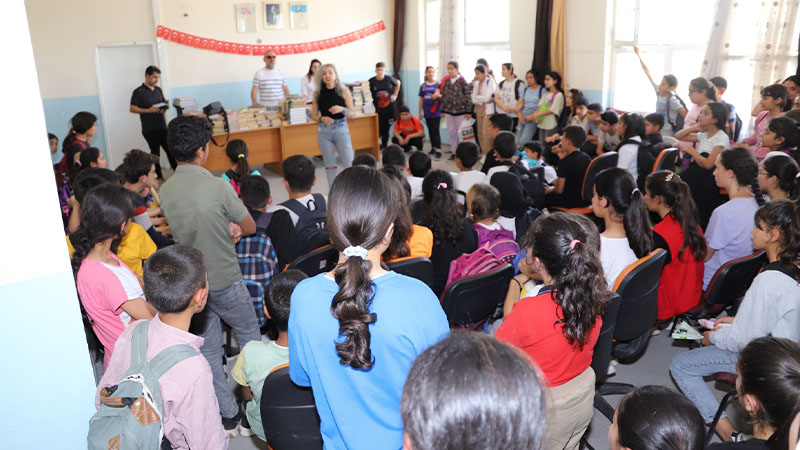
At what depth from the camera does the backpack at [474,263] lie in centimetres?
266

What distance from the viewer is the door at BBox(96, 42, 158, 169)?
7.87 meters

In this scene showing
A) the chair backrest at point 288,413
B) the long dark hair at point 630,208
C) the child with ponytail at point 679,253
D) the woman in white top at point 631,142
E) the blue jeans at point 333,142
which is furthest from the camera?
the blue jeans at point 333,142

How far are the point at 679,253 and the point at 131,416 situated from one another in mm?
2438

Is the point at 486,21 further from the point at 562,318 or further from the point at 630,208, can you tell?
the point at 562,318

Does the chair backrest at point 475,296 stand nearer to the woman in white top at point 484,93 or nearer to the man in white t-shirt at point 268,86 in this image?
the woman in white top at point 484,93

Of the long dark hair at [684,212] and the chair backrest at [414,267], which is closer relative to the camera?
the chair backrest at [414,267]

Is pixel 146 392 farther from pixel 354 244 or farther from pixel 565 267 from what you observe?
pixel 565 267

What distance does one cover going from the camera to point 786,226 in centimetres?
224

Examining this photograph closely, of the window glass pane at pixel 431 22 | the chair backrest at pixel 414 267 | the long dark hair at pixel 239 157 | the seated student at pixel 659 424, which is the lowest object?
the seated student at pixel 659 424

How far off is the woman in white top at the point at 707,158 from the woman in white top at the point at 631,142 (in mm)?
336

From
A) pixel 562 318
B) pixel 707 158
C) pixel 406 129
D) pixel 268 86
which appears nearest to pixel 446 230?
pixel 562 318

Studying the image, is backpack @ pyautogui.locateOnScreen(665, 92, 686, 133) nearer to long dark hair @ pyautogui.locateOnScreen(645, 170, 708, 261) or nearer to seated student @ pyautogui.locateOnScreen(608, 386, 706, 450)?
long dark hair @ pyautogui.locateOnScreen(645, 170, 708, 261)

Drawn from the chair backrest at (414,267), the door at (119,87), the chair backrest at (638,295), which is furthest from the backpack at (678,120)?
the door at (119,87)

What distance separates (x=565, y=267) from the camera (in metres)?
1.75
